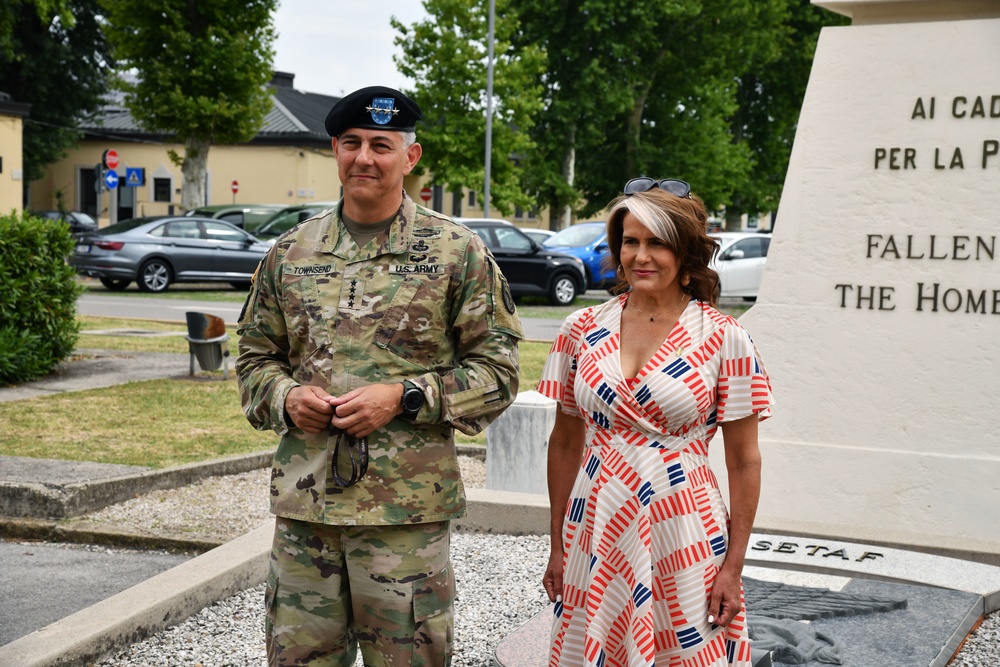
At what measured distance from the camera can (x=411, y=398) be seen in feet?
9.73

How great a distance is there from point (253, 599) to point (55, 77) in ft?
140

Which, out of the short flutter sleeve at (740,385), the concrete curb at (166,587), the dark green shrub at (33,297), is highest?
the short flutter sleeve at (740,385)

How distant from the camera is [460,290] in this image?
311cm

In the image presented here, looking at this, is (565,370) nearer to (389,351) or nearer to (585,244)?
(389,351)

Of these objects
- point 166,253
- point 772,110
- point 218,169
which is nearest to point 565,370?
point 166,253

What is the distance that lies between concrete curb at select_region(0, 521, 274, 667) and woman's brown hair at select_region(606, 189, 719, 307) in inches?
96.4

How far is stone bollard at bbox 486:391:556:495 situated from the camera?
23.2 feet

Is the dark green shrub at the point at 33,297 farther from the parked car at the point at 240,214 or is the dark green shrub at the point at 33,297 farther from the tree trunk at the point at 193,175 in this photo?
the tree trunk at the point at 193,175

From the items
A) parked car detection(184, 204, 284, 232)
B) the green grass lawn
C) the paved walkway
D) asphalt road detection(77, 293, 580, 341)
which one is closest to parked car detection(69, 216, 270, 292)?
asphalt road detection(77, 293, 580, 341)

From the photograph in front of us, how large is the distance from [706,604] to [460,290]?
0.99 metres

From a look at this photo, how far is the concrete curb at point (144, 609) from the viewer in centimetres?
414

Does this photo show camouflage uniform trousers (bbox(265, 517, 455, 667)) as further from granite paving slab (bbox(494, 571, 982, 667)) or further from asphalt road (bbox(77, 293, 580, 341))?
asphalt road (bbox(77, 293, 580, 341))

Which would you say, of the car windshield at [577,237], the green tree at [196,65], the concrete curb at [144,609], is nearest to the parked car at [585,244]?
the car windshield at [577,237]

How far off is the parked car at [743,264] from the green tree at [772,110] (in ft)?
82.3
